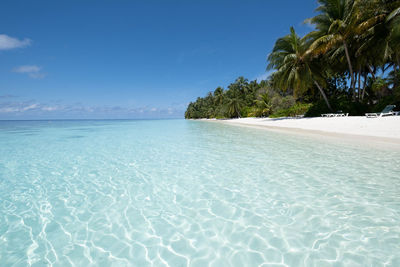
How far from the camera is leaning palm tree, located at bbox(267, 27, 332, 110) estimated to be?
19.5 m

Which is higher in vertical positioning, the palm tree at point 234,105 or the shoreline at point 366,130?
the palm tree at point 234,105

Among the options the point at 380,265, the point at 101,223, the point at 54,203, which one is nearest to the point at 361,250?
the point at 380,265

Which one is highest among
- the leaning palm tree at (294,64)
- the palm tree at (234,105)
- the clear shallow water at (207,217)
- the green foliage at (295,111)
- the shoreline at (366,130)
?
the leaning palm tree at (294,64)

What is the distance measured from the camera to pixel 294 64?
20.5m

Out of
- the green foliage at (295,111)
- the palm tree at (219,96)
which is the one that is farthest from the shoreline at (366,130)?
the palm tree at (219,96)

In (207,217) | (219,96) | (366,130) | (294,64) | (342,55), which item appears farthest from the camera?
(219,96)

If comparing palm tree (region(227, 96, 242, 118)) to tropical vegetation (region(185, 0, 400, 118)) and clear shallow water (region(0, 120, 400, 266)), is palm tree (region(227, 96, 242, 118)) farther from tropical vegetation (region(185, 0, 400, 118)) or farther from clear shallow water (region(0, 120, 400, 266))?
clear shallow water (region(0, 120, 400, 266))

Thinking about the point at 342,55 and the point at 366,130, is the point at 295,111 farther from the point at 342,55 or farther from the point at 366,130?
the point at 366,130

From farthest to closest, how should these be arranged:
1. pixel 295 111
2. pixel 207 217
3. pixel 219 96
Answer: pixel 219 96 → pixel 295 111 → pixel 207 217

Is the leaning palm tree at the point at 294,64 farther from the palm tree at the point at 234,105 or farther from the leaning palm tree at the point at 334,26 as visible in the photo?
the palm tree at the point at 234,105

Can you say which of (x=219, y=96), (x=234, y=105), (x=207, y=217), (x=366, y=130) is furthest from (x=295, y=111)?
(x=219, y=96)

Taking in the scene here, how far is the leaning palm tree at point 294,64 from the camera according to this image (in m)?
19.5

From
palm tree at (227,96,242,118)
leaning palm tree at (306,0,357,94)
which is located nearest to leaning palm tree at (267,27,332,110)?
leaning palm tree at (306,0,357,94)

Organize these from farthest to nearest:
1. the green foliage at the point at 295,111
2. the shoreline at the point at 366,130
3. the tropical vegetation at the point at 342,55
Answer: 1. the green foliage at the point at 295,111
2. the tropical vegetation at the point at 342,55
3. the shoreline at the point at 366,130
